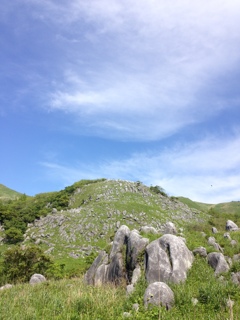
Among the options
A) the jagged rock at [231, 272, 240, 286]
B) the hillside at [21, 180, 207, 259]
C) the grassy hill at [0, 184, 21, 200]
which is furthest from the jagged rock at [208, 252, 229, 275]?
the grassy hill at [0, 184, 21, 200]

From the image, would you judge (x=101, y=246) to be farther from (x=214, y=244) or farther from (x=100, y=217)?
(x=214, y=244)

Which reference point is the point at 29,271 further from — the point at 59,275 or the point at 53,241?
the point at 53,241

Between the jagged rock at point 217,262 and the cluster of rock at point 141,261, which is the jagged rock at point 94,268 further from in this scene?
the jagged rock at point 217,262

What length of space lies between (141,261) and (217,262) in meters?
5.25

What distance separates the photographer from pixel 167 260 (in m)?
18.7

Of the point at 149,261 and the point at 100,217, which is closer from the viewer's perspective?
the point at 149,261

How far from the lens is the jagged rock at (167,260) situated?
1784 centimetres

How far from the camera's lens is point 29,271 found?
30.4 m

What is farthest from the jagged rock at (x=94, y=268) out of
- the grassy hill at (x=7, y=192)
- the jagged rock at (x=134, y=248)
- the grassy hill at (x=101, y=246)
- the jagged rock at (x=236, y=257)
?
the grassy hill at (x=7, y=192)

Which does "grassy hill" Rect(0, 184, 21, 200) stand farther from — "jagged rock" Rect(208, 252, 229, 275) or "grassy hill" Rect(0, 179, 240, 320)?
"jagged rock" Rect(208, 252, 229, 275)

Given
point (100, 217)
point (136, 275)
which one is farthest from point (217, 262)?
point (100, 217)

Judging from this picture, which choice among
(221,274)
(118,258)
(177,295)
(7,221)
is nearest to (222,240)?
(221,274)

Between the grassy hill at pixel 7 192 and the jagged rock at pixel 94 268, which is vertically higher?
the grassy hill at pixel 7 192

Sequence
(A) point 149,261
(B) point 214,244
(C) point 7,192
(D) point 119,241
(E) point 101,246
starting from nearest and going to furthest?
(A) point 149,261, (B) point 214,244, (D) point 119,241, (E) point 101,246, (C) point 7,192
